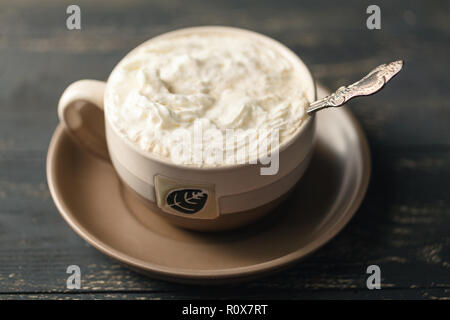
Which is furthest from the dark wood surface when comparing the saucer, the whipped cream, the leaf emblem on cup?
the whipped cream

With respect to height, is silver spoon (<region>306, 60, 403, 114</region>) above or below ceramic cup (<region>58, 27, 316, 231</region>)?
above

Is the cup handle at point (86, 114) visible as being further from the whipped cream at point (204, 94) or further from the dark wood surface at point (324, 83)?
the dark wood surface at point (324, 83)

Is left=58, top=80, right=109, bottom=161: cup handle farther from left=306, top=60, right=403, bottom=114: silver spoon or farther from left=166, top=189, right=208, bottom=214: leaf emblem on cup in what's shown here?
left=306, top=60, right=403, bottom=114: silver spoon

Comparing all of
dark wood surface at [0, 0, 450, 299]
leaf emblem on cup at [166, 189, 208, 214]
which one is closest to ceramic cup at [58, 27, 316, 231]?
leaf emblem on cup at [166, 189, 208, 214]

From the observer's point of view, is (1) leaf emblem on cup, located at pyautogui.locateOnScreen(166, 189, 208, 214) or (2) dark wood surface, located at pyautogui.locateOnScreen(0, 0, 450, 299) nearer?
(1) leaf emblem on cup, located at pyautogui.locateOnScreen(166, 189, 208, 214)

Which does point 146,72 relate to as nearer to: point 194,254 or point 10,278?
point 194,254

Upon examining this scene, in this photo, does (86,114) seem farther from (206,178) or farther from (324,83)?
(324,83)
